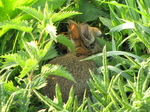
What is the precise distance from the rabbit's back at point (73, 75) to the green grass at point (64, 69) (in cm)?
9

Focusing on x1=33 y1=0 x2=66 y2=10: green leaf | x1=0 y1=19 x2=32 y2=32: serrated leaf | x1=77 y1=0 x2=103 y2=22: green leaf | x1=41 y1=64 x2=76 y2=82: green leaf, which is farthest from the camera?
x1=77 y1=0 x2=103 y2=22: green leaf

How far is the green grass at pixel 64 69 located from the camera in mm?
1869

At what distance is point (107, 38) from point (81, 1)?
48 centimetres

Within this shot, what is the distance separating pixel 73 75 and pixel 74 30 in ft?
1.37

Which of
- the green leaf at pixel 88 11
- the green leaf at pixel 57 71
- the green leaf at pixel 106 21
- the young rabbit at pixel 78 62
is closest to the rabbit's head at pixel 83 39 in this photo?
the young rabbit at pixel 78 62

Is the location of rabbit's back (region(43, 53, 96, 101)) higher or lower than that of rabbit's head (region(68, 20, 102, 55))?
lower

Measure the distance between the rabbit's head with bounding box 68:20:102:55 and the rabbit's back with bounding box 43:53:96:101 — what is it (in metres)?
0.09

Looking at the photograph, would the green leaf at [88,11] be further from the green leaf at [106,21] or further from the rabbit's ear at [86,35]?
the rabbit's ear at [86,35]

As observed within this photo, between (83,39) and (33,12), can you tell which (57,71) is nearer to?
(33,12)

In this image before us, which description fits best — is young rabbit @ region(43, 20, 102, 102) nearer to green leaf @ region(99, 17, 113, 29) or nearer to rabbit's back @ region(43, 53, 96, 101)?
rabbit's back @ region(43, 53, 96, 101)

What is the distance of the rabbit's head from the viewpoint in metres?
2.72

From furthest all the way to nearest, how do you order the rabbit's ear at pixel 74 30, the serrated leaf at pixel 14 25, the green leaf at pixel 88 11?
the green leaf at pixel 88 11, the rabbit's ear at pixel 74 30, the serrated leaf at pixel 14 25

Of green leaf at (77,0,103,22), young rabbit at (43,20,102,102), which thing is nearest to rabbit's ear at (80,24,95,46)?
young rabbit at (43,20,102,102)

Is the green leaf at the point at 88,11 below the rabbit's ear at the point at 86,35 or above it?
above
